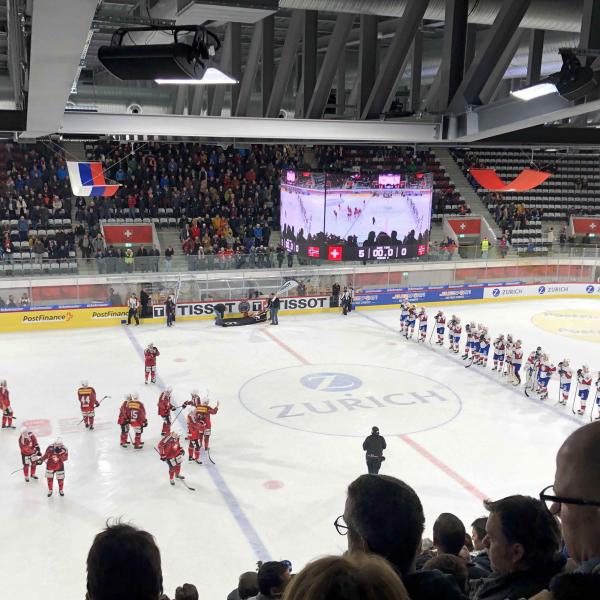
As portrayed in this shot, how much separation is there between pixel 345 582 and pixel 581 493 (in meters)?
0.77

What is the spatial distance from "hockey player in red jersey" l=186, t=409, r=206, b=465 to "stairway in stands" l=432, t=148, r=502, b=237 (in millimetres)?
25109

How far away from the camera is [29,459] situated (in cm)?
1157

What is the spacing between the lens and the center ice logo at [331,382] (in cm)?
1709

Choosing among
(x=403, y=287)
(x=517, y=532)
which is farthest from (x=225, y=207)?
(x=517, y=532)

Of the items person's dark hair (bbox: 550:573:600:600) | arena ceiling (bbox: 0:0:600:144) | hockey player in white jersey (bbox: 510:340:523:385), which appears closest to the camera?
person's dark hair (bbox: 550:573:600:600)

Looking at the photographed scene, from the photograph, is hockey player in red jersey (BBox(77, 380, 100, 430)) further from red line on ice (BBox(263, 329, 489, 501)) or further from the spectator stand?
the spectator stand

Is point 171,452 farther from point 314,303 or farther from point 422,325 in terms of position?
point 314,303

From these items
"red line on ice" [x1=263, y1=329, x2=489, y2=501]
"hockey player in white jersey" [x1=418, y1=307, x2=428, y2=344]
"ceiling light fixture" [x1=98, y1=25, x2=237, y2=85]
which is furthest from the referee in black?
"hockey player in white jersey" [x1=418, y1=307, x2=428, y2=344]

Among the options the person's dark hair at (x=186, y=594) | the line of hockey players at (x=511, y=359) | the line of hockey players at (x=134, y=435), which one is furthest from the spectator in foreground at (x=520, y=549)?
the line of hockey players at (x=511, y=359)

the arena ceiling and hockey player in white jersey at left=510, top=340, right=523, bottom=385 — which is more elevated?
the arena ceiling

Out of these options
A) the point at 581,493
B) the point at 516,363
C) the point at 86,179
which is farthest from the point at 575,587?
→ the point at 86,179

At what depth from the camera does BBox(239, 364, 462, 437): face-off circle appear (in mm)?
14740

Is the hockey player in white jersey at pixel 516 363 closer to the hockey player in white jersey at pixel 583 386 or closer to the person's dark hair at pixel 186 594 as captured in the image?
the hockey player in white jersey at pixel 583 386

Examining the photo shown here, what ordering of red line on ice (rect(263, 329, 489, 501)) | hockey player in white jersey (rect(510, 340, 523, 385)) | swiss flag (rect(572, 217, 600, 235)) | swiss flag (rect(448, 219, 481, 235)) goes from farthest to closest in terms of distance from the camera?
swiss flag (rect(572, 217, 600, 235)) → swiss flag (rect(448, 219, 481, 235)) → hockey player in white jersey (rect(510, 340, 523, 385)) → red line on ice (rect(263, 329, 489, 501))
